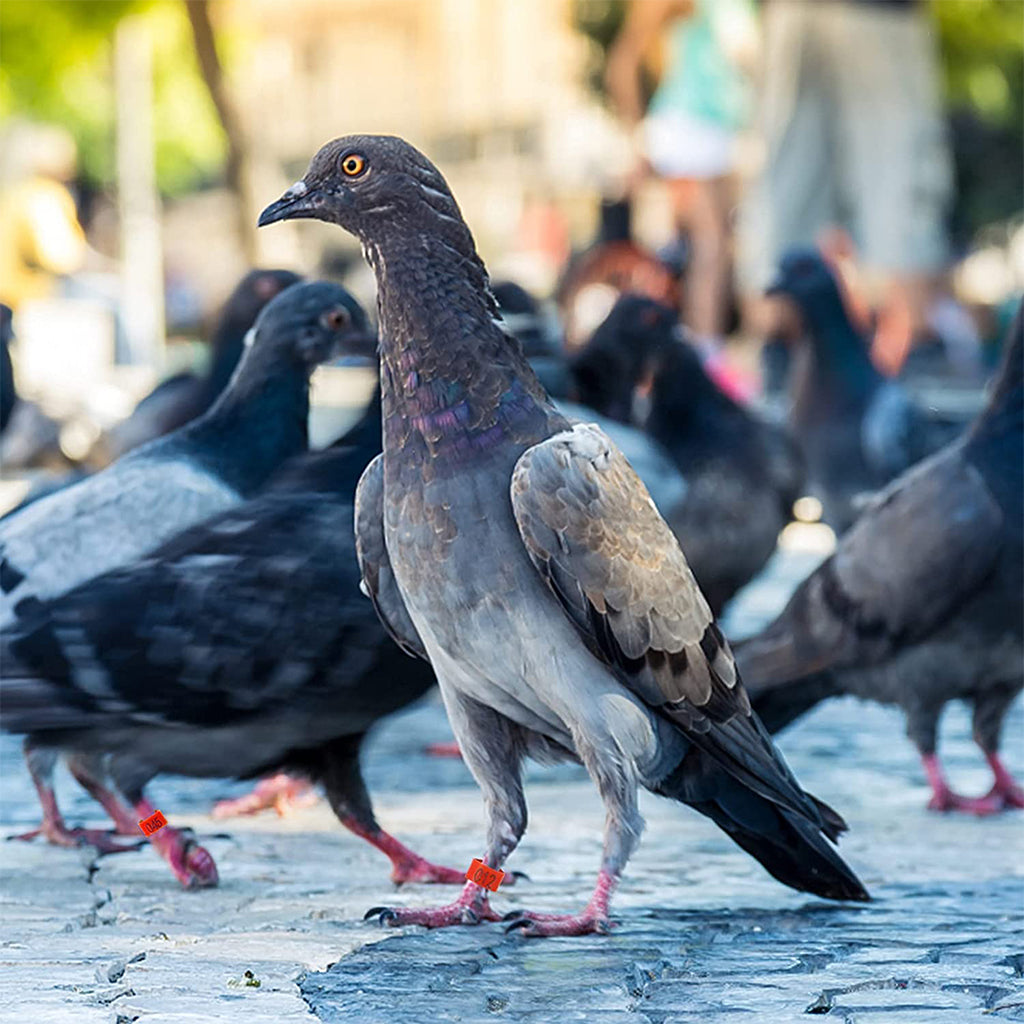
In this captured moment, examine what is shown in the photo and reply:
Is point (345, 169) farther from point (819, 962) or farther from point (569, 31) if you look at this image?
point (569, 31)

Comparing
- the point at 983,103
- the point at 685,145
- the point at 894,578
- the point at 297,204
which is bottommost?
the point at 894,578

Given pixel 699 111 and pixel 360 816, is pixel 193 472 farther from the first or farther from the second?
pixel 699 111

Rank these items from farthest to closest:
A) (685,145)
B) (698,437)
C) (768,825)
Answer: (685,145)
(698,437)
(768,825)

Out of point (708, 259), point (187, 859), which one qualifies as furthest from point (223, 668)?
point (708, 259)

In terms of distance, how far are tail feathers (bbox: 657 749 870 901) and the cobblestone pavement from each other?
0.38 ft

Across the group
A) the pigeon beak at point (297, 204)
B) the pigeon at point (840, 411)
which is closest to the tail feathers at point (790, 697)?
the pigeon beak at point (297, 204)

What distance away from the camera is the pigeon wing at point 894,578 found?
19.0 feet

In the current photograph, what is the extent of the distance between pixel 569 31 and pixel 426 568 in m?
27.1

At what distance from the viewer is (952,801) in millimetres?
6016

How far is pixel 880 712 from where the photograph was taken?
7.95m

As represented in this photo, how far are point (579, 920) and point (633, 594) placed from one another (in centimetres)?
67

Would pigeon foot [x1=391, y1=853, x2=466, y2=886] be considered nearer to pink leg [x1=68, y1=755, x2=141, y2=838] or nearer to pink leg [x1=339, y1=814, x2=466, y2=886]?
pink leg [x1=339, y1=814, x2=466, y2=886]

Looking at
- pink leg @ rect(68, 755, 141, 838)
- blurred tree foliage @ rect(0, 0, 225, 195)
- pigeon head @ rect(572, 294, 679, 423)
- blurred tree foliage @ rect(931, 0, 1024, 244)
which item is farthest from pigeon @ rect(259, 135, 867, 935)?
blurred tree foliage @ rect(931, 0, 1024, 244)

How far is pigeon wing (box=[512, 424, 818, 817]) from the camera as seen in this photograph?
13.5ft
